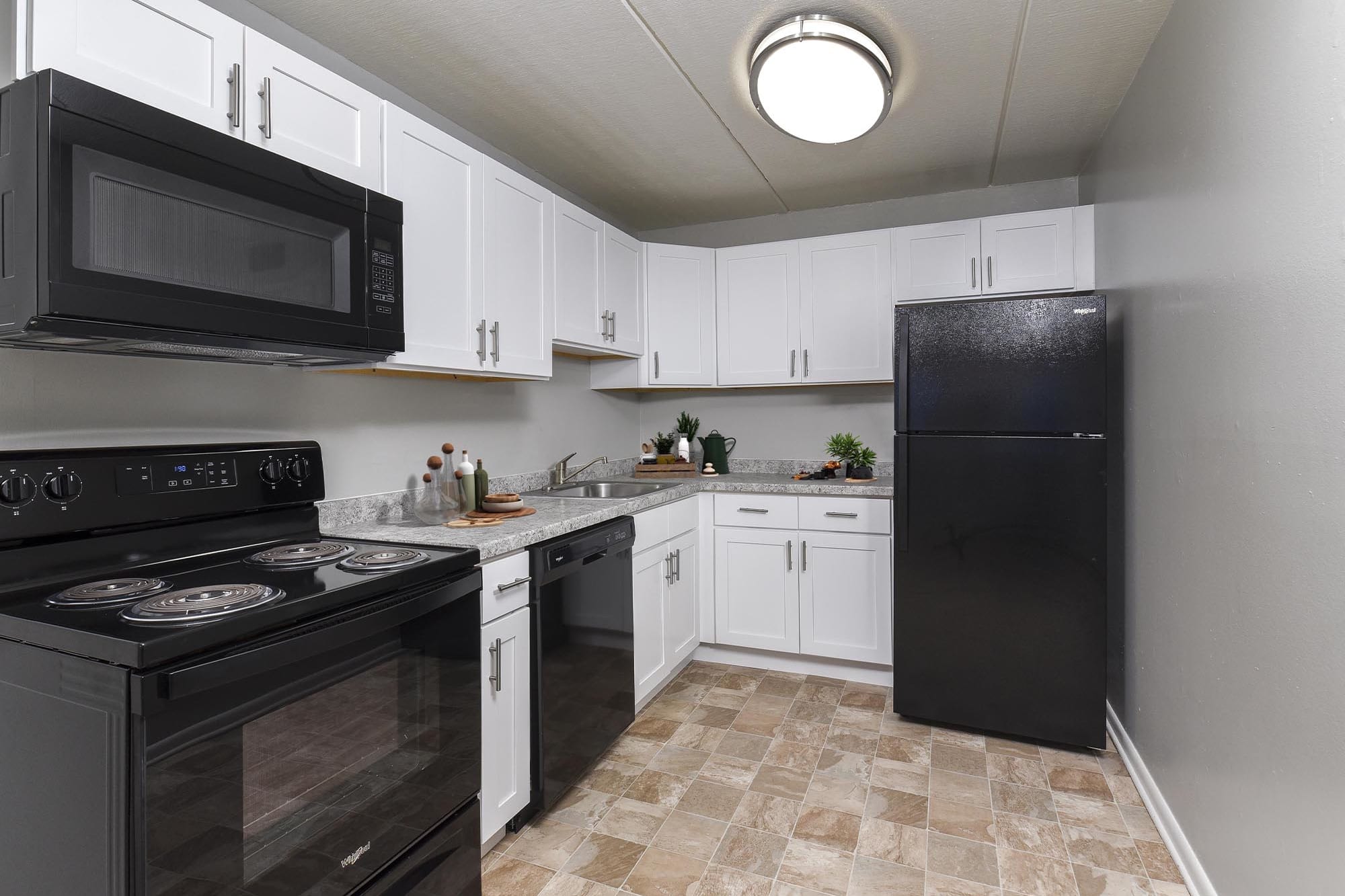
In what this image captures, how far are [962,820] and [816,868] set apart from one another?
527 mm

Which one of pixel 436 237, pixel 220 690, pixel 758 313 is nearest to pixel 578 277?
pixel 436 237

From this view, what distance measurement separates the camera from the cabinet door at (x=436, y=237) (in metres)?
1.92

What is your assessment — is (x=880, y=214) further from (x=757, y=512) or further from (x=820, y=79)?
(x=757, y=512)

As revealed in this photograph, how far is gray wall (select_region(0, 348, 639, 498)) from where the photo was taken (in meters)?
1.46

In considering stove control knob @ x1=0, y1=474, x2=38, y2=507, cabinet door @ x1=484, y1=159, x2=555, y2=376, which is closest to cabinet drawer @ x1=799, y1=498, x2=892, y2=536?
cabinet door @ x1=484, y1=159, x2=555, y2=376

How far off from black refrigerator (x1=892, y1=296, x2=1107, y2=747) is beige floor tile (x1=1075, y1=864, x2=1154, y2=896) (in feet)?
2.33

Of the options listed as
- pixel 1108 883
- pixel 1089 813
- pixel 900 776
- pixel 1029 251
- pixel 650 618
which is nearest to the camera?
pixel 1108 883

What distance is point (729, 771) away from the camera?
7.73 feet

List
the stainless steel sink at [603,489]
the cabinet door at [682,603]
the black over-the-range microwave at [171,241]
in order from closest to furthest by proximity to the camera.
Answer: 1. the black over-the-range microwave at [171,241]
2. the cabinet door at [682,603]
3. the stainless steel sink at [603,489]

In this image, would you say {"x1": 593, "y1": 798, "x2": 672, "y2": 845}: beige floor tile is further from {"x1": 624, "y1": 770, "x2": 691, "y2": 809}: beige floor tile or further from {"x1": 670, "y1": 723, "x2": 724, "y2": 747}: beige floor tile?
{"x1": 670, "y1": 723, "x2": 724, "y2": 747}: beige floor tile

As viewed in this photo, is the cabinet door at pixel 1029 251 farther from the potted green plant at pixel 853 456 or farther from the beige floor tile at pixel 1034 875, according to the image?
the beige floor tile at pixel 1034 875

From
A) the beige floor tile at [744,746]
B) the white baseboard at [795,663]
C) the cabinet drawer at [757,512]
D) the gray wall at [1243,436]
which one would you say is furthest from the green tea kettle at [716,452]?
the gray wall at [1243,436]

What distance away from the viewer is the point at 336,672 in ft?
4.32

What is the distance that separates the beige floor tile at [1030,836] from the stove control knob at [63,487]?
2.43m
